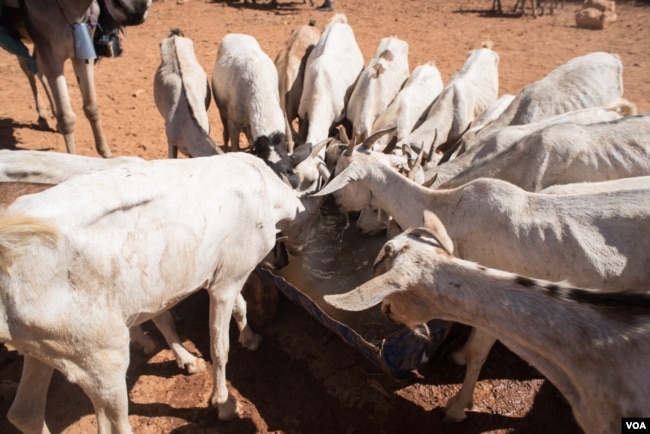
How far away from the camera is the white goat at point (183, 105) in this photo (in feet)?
19.4

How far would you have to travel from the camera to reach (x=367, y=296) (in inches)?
102

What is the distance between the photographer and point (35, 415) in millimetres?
3125

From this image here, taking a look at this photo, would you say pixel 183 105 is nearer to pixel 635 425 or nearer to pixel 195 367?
pixel 195 367

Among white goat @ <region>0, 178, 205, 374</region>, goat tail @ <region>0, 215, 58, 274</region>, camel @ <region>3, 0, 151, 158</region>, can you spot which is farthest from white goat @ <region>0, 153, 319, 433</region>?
camel @ <region>3, 0, 151, 158</region>

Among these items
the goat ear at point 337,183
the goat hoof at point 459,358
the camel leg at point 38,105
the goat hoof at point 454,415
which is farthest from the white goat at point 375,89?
the camel leg at point 38,105

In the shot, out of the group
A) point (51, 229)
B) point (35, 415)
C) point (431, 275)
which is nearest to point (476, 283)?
point (431, 275)

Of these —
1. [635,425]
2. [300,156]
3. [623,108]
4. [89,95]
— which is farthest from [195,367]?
[623,108]

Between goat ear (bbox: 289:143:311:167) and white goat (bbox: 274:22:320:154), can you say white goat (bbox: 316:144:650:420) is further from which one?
white goat (bbox: 274:22:320:154)

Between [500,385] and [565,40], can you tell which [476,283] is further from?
[565,40]

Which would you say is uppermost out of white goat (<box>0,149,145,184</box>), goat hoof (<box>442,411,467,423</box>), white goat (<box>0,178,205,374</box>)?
white goat (<box>0,149,145,184</box>)

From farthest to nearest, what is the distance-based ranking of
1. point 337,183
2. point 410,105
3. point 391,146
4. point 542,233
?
1. point 410,105
2. point 391,146
3. point 337,183
4. point 542,233

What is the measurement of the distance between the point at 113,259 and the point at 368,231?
342cm

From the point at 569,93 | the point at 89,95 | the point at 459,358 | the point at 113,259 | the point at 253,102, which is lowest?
the point at 459,358

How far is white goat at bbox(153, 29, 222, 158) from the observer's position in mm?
5922
